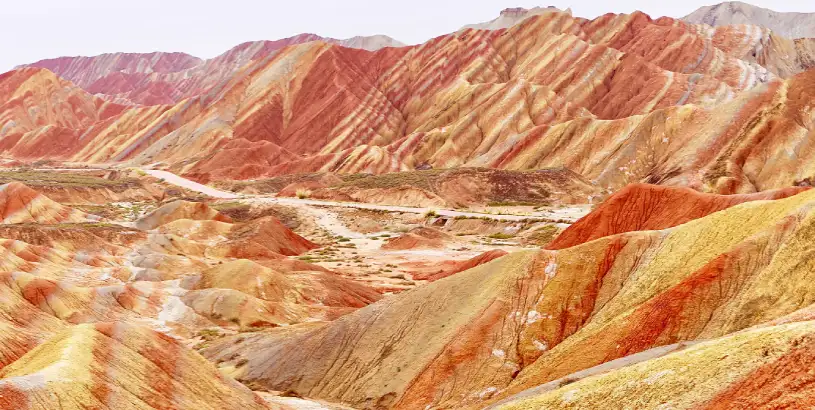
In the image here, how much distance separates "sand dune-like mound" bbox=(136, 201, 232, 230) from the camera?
74250mm

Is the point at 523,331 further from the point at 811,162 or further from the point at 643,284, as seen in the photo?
the point at 811,162

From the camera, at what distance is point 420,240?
68.1 meters

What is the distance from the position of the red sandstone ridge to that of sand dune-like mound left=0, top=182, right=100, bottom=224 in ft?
186

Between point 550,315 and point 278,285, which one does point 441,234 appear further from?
point 550,315

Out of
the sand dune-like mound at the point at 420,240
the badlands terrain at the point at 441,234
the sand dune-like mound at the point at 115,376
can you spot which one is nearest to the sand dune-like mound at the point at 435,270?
the badlands terrain at the point at 441,234

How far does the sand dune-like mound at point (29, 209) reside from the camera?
7450 cm

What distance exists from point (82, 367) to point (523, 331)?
45.4 feet

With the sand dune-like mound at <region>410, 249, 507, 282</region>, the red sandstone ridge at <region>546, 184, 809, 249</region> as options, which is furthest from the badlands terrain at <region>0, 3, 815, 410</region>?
the sand dune-like mound at <region>410, 249, 507, 282</region>

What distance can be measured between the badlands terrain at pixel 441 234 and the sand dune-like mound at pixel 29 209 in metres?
0.34

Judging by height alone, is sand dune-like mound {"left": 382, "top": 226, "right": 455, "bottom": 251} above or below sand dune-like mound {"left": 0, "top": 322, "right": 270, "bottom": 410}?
below

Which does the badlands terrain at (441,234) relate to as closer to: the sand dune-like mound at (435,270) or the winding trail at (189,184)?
the sand dune-like mound at (435,270)

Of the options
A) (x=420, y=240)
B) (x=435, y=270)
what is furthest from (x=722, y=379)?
(x=420, y=240)

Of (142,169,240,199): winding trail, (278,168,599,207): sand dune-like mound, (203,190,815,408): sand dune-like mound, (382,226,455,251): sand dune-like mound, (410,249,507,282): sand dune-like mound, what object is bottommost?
(142,169,240,199): winding trail

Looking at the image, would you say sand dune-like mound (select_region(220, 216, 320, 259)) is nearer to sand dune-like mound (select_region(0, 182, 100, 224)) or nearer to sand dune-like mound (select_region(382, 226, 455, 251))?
sand dune-like mound (select_region(382, 226, 455, 251))
